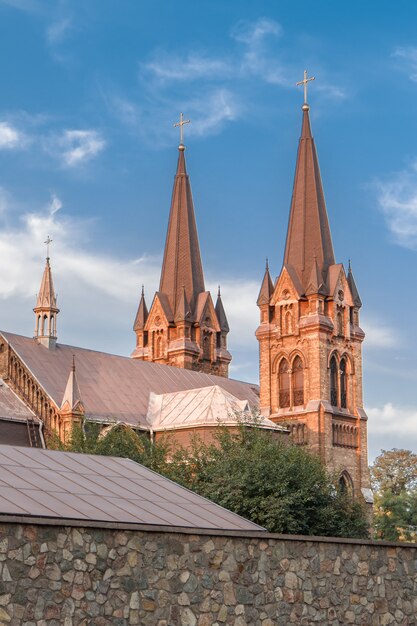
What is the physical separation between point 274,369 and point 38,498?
4458 centimetres

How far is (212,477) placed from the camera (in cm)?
3247

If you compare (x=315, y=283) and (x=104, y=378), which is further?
(x=315, y=283)

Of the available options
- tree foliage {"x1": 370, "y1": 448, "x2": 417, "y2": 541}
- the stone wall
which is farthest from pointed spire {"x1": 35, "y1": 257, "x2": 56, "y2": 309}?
the stone wall

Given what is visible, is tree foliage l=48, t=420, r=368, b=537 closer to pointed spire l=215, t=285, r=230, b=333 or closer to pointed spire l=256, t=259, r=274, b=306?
pointed spire l=256, t=259, r=274, b=306

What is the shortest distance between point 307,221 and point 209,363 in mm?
11627

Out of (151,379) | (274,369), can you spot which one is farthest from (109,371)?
(274,369)

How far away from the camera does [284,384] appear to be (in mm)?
56250

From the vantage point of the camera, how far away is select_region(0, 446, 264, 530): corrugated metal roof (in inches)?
483

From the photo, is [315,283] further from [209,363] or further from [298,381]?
[209,363]

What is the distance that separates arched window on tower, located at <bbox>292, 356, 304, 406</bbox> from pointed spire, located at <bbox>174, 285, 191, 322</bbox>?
874 centimetres

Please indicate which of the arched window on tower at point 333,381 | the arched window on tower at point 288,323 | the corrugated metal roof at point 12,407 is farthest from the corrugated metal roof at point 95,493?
the arched window on tower at point 288,323

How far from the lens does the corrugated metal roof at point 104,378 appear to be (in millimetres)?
46344

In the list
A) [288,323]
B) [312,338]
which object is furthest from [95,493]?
[288,323]

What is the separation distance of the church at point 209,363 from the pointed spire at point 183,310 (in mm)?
68
